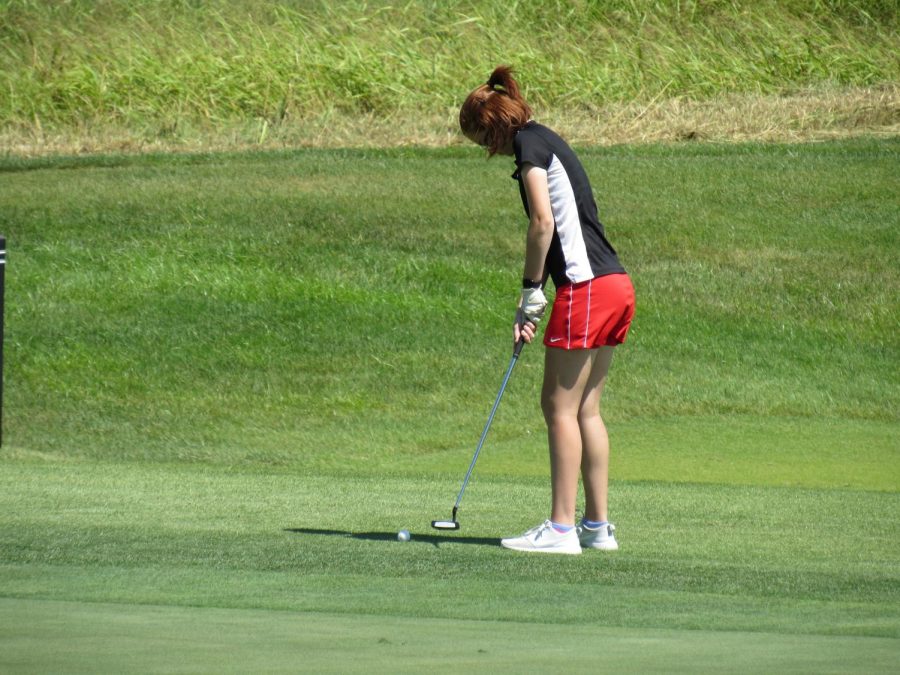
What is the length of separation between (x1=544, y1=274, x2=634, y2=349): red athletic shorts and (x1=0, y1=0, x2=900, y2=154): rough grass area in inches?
548

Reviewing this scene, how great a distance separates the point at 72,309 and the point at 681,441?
584 centimetres

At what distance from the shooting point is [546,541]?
5766mm

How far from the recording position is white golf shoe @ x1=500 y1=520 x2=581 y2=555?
5.73 metres

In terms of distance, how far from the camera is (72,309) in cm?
1381

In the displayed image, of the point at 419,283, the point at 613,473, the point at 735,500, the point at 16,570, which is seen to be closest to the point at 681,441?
the point at 613,473

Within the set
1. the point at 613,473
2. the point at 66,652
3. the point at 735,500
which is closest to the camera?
the point at 66,652

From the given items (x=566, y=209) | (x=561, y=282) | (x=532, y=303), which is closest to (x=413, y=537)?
(x=532, y=303)

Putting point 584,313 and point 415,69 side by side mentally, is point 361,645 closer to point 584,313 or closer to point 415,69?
point 584,313

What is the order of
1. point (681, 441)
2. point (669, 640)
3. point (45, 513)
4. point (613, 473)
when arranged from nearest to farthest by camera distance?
point (669, 640) < point (45, 513) < point (613, 473) < point (681, 441)

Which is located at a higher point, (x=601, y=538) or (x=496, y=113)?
(x=496, y=113)

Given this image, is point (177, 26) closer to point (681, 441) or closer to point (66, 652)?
point (681, 441)

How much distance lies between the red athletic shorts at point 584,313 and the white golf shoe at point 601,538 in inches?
26.9

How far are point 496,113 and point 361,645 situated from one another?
2.57 m

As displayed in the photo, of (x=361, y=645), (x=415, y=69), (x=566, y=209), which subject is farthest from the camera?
(x=415, y=69)
